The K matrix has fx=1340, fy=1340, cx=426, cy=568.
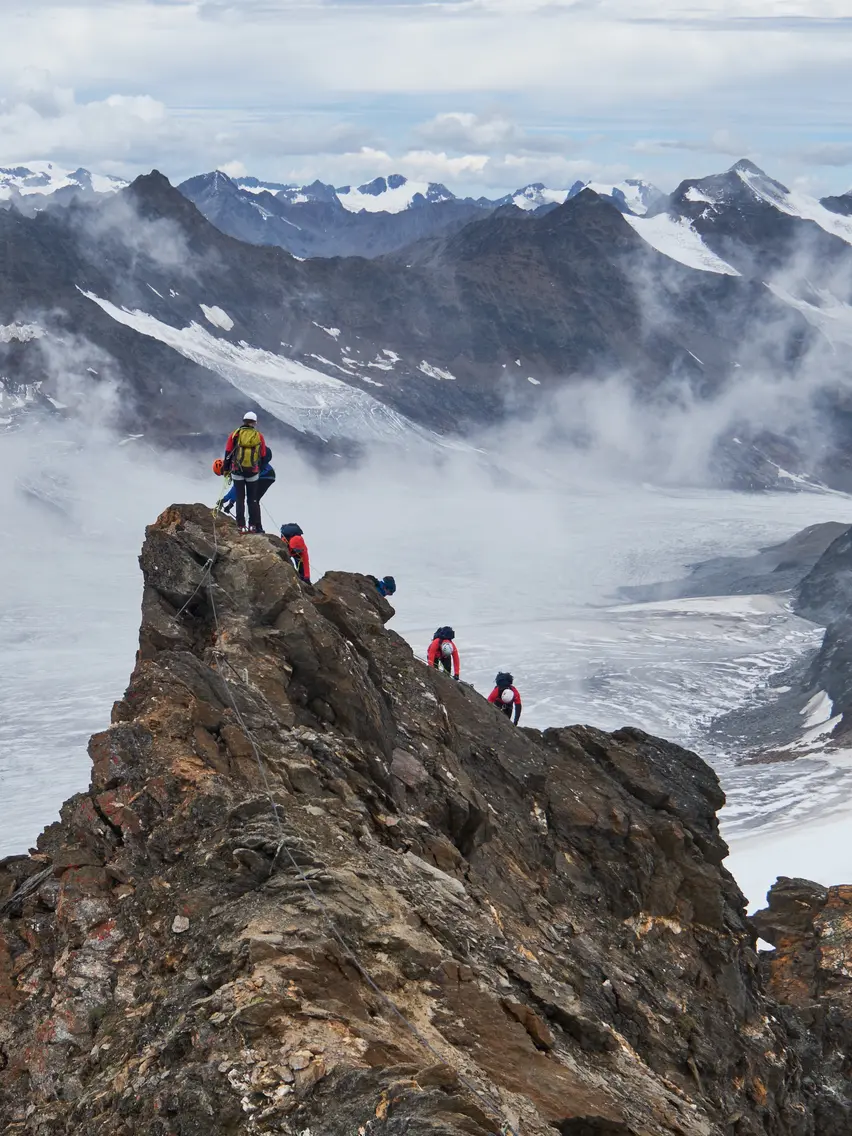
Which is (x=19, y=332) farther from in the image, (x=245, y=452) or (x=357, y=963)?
(x=357, y=963)

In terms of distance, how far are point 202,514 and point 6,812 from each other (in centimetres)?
4615

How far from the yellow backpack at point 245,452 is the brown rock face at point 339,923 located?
8.24 ft

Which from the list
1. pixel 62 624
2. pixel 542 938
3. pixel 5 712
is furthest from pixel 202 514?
pixel 62 624

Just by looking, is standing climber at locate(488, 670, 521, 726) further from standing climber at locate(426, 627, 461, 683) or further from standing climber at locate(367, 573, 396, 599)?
standing climber at locate(367, 573, 396, 599)

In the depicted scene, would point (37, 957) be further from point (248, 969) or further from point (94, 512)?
point (94, 512)

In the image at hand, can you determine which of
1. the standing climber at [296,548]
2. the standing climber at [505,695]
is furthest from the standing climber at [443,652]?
the standing climber at [296,548]

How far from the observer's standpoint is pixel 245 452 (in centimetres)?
2136

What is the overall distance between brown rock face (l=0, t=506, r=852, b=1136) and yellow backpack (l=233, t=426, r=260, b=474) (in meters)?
2.51

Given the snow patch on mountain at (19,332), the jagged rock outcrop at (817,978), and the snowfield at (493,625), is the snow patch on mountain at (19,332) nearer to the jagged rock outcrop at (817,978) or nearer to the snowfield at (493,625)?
the snowfield at (493,625)

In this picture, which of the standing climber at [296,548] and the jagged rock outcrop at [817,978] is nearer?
the jagged rock outcrop at [817,978]

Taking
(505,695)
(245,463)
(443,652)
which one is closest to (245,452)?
(245,463)

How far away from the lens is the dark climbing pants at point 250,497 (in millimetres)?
21203

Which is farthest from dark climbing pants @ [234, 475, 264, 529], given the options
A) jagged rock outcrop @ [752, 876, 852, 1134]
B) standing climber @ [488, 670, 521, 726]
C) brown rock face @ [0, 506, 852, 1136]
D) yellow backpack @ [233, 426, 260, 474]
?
jagged rock outcrop @ [752, 876, 852, 1134]

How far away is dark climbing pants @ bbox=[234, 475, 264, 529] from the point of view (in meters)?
21.2
